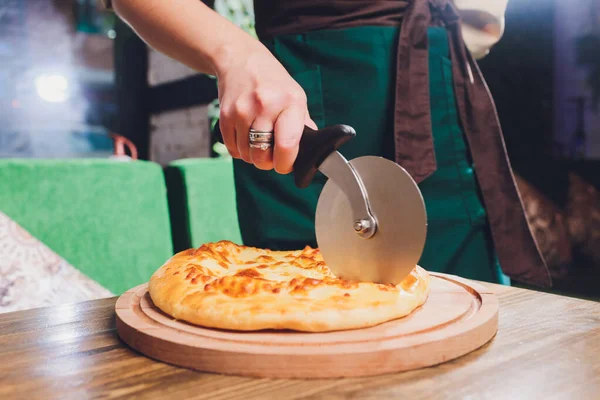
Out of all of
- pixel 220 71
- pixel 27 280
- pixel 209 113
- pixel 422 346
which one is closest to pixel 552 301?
pixel 422 346

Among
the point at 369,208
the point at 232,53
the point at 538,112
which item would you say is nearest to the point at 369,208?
the point at 369,208

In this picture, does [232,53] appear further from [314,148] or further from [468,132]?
[468,132]

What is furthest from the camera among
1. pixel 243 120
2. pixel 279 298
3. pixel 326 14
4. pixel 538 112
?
pixel 538 112

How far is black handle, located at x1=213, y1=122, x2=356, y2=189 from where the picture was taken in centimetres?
85

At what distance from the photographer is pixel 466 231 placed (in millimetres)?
1413

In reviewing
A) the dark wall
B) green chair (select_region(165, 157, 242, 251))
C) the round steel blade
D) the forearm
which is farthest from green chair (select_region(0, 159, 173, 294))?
the dark wall

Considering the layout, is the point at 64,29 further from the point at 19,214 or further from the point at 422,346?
the point at 422,346

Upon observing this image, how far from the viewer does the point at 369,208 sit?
2.87 feet

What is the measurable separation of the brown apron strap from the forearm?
49cm

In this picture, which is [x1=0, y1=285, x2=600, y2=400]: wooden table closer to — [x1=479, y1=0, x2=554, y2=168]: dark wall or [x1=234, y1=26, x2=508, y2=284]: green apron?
[x1=234, y1=26, x2=508, y2=284]: green apron

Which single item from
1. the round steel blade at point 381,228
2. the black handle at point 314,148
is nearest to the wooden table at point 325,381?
the round steel blade at point 381,228

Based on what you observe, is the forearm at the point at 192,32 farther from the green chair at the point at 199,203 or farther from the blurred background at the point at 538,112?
the blurred background at the point at 538,112

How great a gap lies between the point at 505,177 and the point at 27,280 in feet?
5.21

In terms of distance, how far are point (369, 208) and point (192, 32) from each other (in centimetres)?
48
